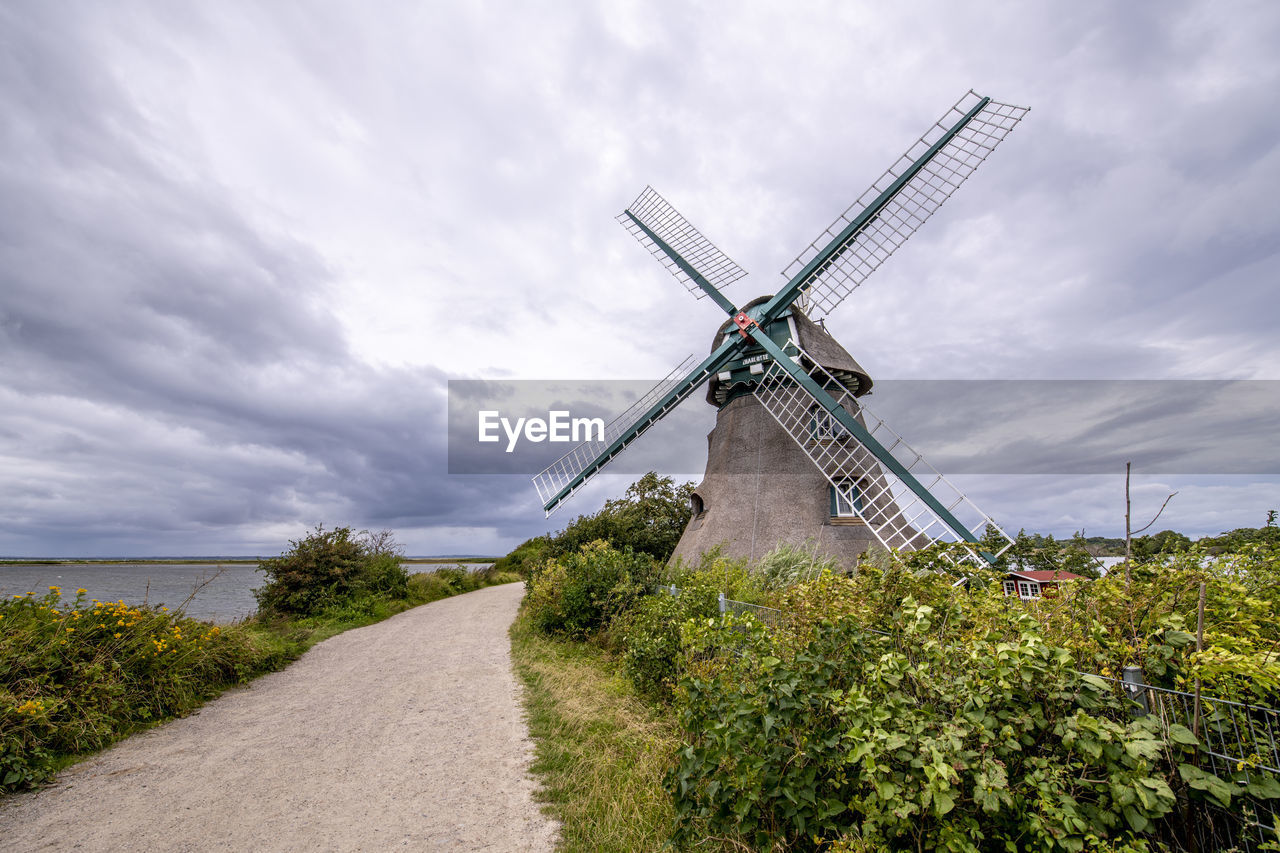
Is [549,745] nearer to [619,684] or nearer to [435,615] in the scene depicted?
[619,684]

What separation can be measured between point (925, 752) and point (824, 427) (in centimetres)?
985

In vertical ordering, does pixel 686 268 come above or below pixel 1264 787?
above

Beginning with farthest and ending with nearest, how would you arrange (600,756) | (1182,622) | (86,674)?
(86,674) < (600,756) < (1182,622)

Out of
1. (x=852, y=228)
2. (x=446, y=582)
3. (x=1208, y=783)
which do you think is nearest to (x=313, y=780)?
(x=1208, y=783)

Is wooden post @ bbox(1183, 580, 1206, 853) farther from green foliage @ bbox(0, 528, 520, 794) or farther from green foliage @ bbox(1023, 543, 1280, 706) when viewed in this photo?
green foliage @ bbox(0, 528, 520, 794)

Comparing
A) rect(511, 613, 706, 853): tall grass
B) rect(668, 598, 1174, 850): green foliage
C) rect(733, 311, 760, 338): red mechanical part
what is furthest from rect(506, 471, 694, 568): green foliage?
rect(668, 598, 1174, 850): green foliage

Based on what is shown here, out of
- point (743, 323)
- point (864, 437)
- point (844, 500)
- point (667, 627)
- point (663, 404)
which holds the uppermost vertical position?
point (743, 323)

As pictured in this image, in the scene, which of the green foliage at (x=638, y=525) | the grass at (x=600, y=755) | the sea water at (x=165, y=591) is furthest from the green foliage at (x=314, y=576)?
the grass at (x=600, y=755)

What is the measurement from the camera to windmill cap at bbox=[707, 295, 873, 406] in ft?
40.7

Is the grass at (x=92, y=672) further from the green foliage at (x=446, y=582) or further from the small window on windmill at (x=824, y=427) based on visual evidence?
the green foliage at (x=446, y=582)

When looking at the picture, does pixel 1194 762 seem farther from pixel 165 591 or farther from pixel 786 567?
pixel 165 591

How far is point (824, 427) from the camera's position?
38.1 feet

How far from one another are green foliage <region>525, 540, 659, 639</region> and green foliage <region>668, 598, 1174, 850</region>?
21.4ft

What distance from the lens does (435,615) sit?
15.2m
